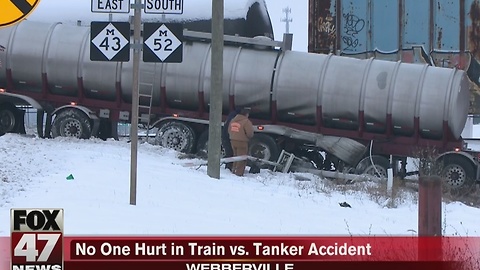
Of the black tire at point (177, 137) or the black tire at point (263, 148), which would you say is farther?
the black tire at point (177, 137)

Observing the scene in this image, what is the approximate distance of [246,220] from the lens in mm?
9930

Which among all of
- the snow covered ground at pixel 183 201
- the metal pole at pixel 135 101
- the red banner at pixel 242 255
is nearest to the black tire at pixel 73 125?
the snow covered ground at pixel 183 201

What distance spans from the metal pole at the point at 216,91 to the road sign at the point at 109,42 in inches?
211

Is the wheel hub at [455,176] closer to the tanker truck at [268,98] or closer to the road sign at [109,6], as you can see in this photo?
the tanker truck at [268,98]

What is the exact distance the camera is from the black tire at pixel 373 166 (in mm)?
18944

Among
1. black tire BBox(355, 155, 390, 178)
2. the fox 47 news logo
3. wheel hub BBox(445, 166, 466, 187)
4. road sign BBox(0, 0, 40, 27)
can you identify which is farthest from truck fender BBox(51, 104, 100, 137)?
road sign BBox(0, 0, 40, 27)

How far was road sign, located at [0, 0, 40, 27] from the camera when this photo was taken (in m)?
4.59

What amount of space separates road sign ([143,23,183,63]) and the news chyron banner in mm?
3334

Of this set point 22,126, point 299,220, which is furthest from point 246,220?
point 22,126

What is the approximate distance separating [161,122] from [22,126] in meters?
3.49

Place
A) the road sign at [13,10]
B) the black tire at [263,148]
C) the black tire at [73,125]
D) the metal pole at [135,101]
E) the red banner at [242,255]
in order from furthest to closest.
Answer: the black tire at [73,125]
the black tire at [263,148]
the metal pole at [135,101]
the red banner at [242,255]
the road sign at [13,10]

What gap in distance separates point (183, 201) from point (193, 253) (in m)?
4.75

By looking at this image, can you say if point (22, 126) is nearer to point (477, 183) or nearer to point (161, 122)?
point (161, 122)

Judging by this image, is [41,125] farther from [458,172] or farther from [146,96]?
[458,172]
